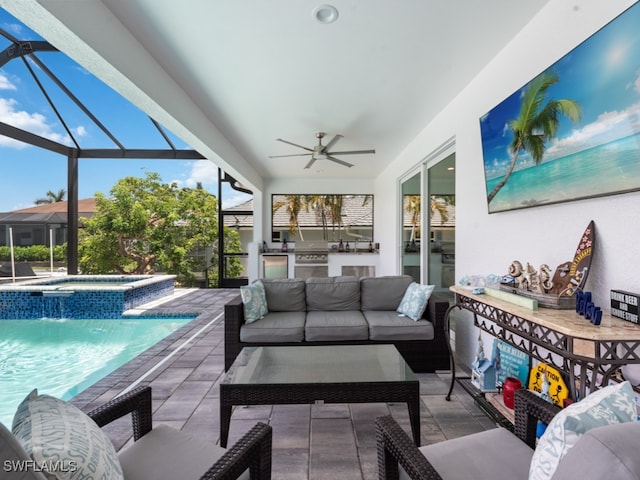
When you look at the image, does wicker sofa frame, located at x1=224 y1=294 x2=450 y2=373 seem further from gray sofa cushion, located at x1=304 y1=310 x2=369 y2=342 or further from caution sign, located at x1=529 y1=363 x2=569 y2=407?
caution sign, located at x1=529 y1=363 x2=569 y2=407

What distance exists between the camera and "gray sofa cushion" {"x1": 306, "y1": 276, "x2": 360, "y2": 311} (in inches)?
134

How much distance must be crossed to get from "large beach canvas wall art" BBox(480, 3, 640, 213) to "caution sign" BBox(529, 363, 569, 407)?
1040 mm

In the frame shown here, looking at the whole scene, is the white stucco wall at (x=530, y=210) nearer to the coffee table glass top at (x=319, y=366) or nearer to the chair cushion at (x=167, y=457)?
the coffee table glass top at (x=319, y=366)

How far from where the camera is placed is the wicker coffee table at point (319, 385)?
179 cm

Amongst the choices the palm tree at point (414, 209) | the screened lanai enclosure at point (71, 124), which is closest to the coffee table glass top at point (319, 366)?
the palm tree at point (414, 209)

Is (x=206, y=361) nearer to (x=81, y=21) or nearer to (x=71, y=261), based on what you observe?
(x=81, y=21)

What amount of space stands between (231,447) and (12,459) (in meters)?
0.70

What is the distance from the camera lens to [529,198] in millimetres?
2023


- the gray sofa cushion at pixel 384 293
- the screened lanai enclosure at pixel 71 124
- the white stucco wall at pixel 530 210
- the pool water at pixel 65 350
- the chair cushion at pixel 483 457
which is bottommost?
the pool water at pixel 65 350

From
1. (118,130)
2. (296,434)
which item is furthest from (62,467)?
(118,130)

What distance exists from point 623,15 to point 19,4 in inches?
114

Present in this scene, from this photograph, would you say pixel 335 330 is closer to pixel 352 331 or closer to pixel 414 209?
pixel 352 331

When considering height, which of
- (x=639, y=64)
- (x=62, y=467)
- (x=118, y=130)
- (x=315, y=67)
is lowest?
(x=62, y=467)

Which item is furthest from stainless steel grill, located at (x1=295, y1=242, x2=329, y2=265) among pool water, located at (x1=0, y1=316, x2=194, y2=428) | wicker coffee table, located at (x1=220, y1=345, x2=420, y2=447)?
wicker coffee table, located at (x1=220, y1=345, x2=420, y2=447)
